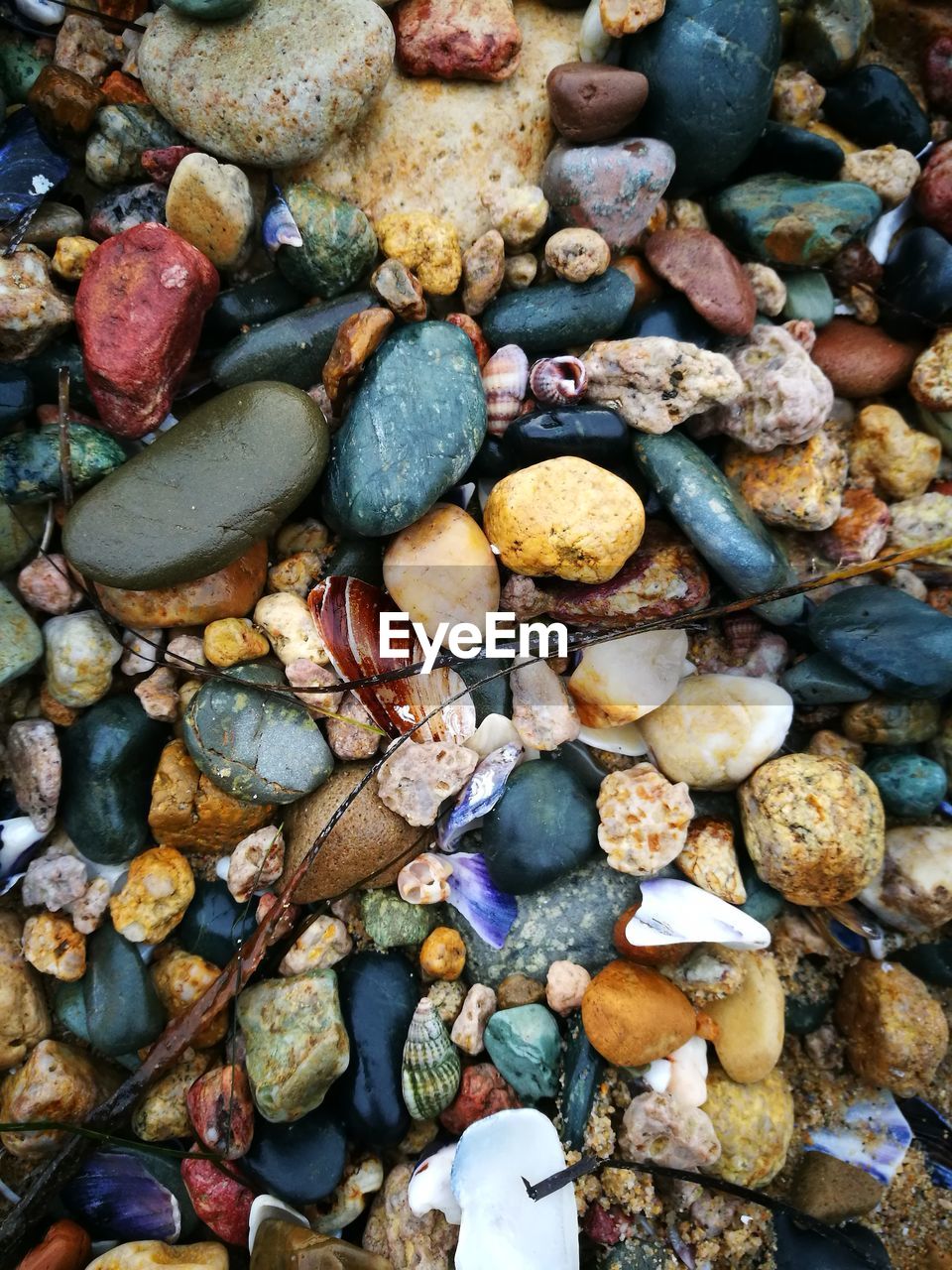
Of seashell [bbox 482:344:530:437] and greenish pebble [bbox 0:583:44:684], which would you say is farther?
seashell [bbox 482:344:530:437]

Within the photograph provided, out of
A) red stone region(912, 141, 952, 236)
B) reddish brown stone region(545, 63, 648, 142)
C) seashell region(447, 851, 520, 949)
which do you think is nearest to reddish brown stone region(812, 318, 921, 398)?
red stone region(912, 141, 952, 236)

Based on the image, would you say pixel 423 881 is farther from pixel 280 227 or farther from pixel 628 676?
pixel 280 227

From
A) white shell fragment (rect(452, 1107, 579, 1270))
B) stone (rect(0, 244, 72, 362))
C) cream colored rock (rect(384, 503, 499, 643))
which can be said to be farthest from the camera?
cream colored rock (rect(384, 503, 499, 643))

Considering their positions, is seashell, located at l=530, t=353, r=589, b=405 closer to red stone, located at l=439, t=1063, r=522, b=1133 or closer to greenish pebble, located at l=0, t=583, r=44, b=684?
greenish pebble, located at l=0, t=583, r=44, b=684

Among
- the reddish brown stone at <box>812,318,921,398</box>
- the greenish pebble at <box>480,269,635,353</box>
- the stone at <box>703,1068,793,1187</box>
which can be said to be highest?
the greenish pebble at <box>480,269,635,353</box>

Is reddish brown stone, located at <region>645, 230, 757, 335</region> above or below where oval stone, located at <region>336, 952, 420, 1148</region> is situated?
above

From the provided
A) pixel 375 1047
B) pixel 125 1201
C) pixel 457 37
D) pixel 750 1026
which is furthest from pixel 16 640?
pixel 750 1026

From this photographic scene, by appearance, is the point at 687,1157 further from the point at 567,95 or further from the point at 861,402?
the point at 567,95

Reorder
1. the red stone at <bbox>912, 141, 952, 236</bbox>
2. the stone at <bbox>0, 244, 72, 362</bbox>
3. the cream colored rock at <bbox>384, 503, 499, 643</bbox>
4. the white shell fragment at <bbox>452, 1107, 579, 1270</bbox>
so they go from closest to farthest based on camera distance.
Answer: the white shell fragment at <bbox>452, 1107, 579, 1270</bbox> → the stone at <bbox>0, 244, 72, 362</bbox> → the cream colored rock at <bbox>384, 503, 499, 643</bbox> → the red stone at <bbox>912, 141, 952, 236</bbox>
